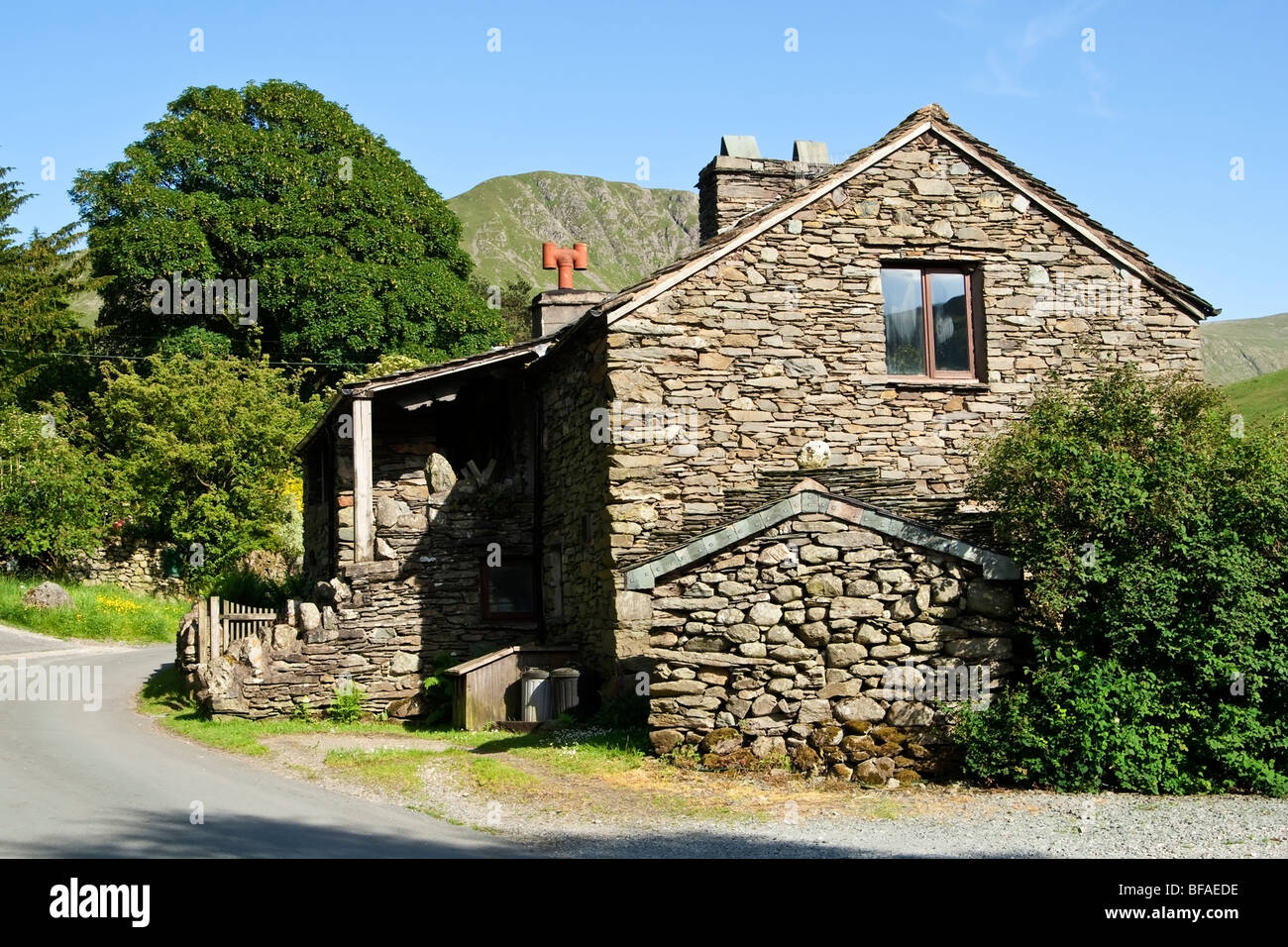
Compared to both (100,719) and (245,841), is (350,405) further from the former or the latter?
(245,841)

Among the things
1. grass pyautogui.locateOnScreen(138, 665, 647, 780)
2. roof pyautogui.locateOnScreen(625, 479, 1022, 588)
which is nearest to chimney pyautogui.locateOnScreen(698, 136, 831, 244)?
roof pyautogui.locateOnScreen(625, 479, 1022, 588)

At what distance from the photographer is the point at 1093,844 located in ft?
25.8

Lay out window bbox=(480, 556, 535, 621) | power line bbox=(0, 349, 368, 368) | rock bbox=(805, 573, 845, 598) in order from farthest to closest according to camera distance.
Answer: power line bbox=(0, 349, 368, 368)
window bbox=(480, 556, 535, 621)
rock bbox=(805, 573, 845, 598)

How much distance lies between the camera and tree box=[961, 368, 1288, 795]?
983 cm

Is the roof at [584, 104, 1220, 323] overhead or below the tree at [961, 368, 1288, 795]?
overhead

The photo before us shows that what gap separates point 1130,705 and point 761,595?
3395 mm

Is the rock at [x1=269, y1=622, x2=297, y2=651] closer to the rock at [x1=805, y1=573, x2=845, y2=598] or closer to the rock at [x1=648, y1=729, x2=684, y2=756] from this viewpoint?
the rock at [x1=648, y1=729, x2=684, y2=756]

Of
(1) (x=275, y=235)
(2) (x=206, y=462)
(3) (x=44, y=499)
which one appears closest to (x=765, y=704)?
(2) (x=206, y=462)

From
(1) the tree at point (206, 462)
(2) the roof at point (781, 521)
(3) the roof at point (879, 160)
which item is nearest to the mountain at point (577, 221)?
(1) the tree at point (206, 462)

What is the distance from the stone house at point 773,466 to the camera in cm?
1066

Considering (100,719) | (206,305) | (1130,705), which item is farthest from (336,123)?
(1130,705)

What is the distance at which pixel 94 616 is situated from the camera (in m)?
24.8

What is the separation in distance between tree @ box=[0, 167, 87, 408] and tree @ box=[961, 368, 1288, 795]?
1257 inches
